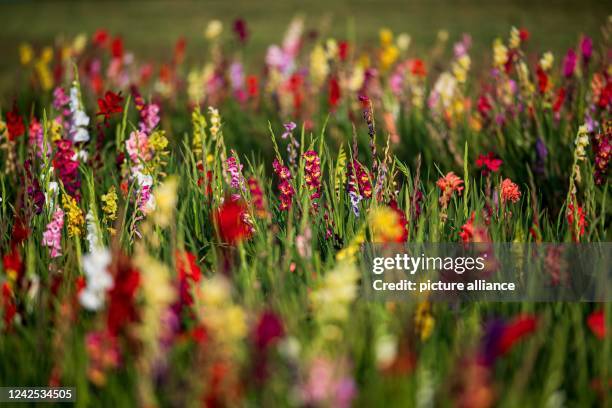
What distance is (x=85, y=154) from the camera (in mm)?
3023

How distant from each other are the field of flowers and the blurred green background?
18.0ft

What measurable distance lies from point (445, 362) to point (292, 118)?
3.21 metres

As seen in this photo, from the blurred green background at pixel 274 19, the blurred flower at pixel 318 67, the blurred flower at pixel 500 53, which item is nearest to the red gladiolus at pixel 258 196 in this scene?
the blurred flower at pixel 500 53

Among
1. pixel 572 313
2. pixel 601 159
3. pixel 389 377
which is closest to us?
pixel 389 377

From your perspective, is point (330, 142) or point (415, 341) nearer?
point (415, 341)

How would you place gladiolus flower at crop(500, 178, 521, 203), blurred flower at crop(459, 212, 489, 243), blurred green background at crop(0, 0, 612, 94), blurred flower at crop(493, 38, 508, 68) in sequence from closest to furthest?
1. blurred flower at crop(459, 212, 489, 243)
2. gladiolus flower at crop(500, 178, 521, 203)
3. blurred flower at crop(493, 38, 508, 68)
4. blurred green background at crop(0, 0, 612, 94)

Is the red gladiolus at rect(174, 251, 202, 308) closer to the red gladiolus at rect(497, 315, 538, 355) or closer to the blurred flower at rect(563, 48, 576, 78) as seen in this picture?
the red gladiolus at rect(497, 315, 538, 355)

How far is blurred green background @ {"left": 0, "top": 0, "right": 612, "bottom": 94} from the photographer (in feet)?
39.3

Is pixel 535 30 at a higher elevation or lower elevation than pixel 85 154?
higher

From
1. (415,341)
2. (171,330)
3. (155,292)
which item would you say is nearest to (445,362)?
(415,341)

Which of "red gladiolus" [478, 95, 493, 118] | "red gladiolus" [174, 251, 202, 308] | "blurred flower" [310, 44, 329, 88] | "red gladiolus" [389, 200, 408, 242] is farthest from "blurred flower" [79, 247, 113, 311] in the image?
"blurred flower" [310, 44, 329, 88]

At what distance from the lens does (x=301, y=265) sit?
82.0 inches

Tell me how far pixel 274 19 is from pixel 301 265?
50.4ft

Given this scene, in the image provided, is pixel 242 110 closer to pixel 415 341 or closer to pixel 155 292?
pixel 415 341
